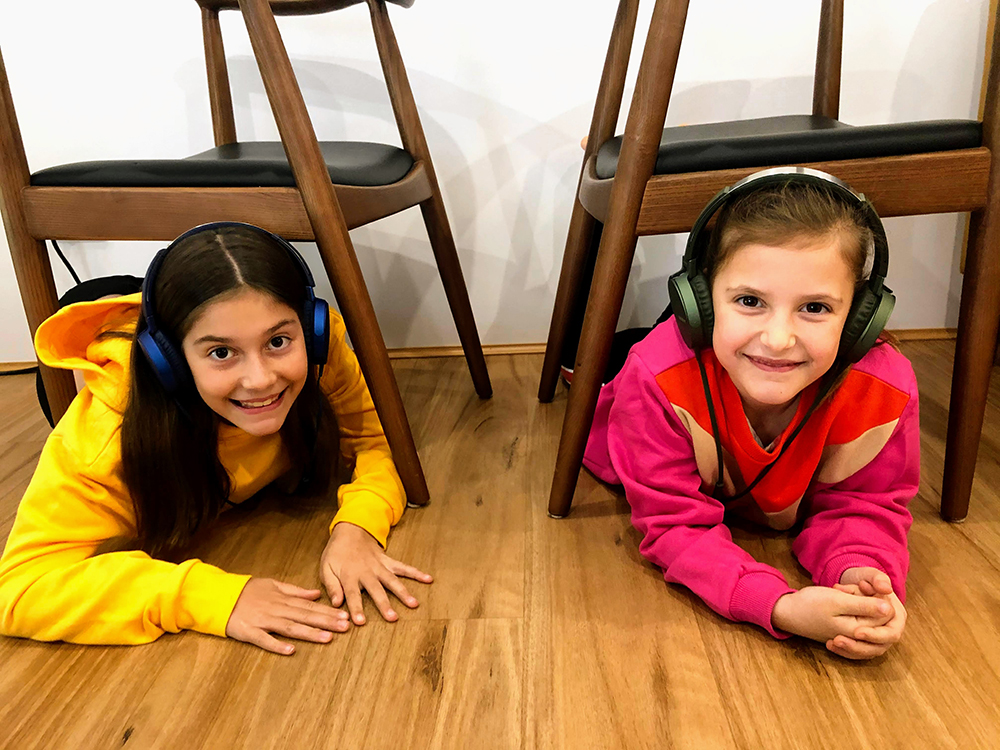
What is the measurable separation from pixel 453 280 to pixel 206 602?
0.70 meters

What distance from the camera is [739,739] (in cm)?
58

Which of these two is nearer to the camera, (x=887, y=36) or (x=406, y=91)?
(x=406, y=91)

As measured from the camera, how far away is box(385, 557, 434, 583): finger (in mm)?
803

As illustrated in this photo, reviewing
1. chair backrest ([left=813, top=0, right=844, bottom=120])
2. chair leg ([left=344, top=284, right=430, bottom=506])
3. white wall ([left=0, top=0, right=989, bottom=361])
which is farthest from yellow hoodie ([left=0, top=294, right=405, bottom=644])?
chair backrest ([left=813, top=0, right=844, bottom=120])

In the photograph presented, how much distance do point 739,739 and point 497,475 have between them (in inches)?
21.1

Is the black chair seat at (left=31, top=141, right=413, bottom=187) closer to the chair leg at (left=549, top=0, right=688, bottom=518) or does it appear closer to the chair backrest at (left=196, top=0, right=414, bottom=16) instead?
the chair leg at (left=549, top=0, right=688, bottom=518)

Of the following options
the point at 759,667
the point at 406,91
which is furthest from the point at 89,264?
the point at 759,667

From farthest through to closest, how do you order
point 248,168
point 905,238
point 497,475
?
point 905,238 → point 497,475 → point 248,168

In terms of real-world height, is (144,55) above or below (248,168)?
above

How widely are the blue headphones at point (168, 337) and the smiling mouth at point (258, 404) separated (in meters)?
0.06

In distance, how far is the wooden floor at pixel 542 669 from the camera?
602 mm

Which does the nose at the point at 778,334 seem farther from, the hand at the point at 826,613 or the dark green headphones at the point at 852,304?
the hand at the point at 826,613

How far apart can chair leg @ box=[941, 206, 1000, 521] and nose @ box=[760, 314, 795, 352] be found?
0.27 meters

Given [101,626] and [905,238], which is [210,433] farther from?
[905,238]
